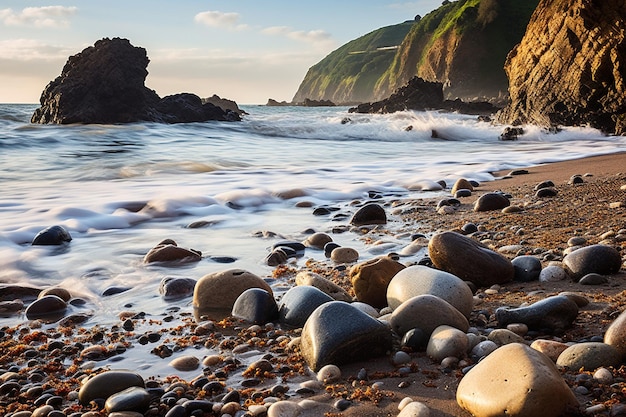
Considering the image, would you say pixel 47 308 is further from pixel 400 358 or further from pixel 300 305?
pixel 400 358

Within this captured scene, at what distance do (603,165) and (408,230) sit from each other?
4.71 meters

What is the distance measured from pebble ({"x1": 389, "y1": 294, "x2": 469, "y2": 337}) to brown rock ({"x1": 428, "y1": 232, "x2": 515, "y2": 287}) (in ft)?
2.38

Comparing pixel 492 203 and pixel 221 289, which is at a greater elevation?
pixel 492 203

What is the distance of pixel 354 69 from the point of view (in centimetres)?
12900

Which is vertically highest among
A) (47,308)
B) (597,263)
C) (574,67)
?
(574,67)

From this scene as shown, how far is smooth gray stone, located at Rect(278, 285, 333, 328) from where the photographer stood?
7.92 feet

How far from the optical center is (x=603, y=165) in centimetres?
777

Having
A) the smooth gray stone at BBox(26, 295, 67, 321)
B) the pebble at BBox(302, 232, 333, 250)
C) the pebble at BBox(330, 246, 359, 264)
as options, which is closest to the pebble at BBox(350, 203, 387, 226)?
the pebble at BBox(302, 232, 333, 250)

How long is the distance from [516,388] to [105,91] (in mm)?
23117

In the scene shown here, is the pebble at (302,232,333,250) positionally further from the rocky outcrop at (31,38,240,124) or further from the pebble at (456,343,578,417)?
the rocky outcrop at (31,38,240,124)

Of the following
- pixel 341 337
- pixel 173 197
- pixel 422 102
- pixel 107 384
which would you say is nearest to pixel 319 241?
pixel 341 337

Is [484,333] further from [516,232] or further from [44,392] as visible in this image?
[516,232]

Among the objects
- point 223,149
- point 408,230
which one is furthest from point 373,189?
point 223,149

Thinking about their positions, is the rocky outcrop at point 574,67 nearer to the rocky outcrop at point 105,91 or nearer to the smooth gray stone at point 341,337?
the smooth gray stone at point 341,337
